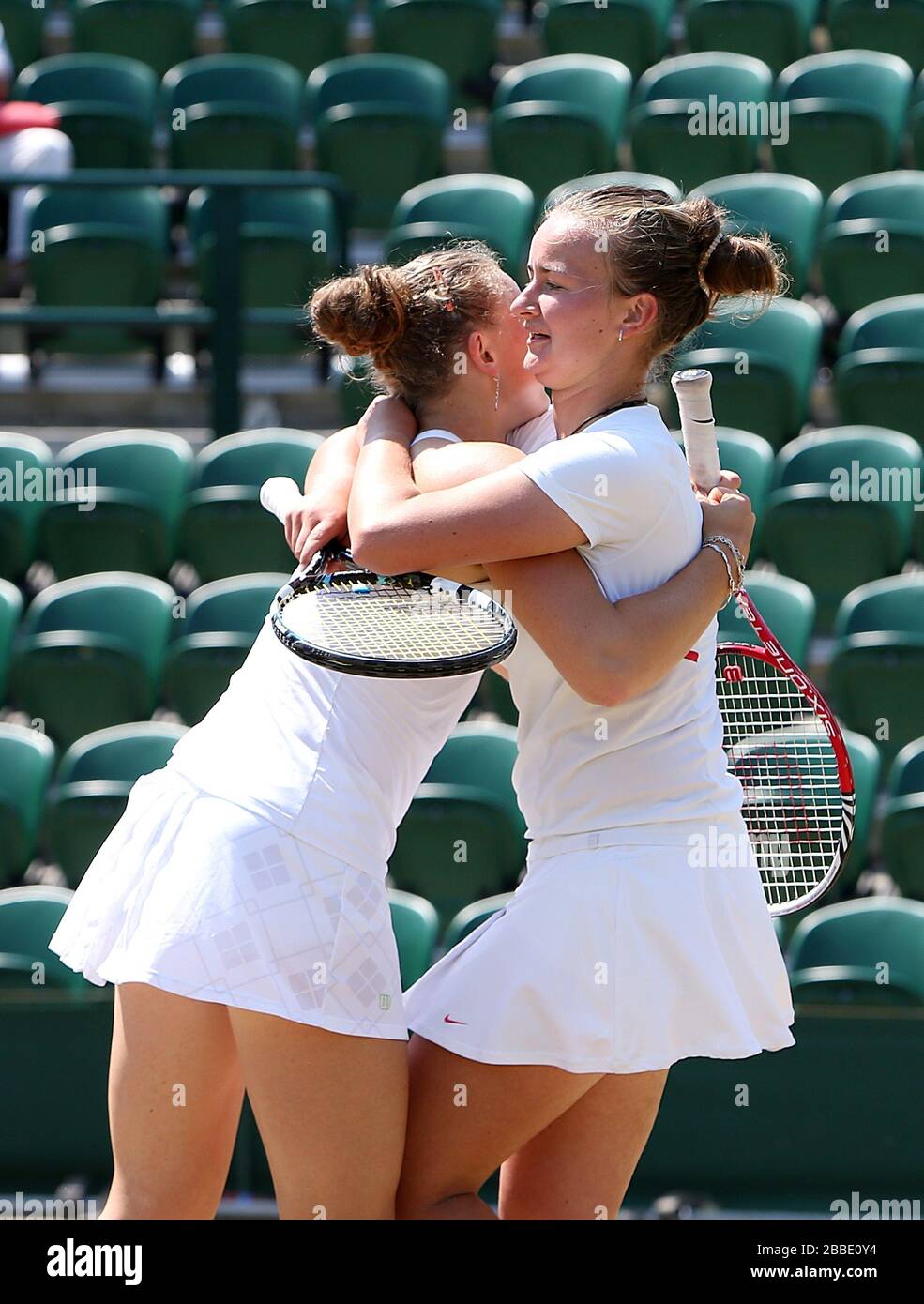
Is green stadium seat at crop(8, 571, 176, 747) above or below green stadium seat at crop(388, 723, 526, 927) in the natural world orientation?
above

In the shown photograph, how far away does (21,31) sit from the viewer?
25.4 ft

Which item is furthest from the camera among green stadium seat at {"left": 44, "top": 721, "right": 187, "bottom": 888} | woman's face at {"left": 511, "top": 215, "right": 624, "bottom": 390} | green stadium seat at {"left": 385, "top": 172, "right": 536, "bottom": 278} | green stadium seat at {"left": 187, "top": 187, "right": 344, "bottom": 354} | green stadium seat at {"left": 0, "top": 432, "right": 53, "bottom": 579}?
green stadium seat at {"left": 187, "top": 187, "right": 344, "bottom": 354}

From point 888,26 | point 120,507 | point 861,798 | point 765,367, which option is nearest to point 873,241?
point 765,367

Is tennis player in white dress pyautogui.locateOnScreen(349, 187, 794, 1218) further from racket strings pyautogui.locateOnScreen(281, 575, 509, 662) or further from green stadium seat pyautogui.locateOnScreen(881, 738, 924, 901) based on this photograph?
green stadium seat pyautogui.locateOnScreen(881, 738, 924, 901)

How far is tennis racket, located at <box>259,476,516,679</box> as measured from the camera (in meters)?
1.73

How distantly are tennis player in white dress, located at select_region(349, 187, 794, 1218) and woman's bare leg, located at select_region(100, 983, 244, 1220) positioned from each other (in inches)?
8.4

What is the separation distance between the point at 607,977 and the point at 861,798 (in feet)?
8.07

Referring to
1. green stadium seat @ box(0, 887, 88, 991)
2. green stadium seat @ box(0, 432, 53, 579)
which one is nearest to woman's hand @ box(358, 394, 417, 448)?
green stadium seat @ box(0, 887, 88, 991)

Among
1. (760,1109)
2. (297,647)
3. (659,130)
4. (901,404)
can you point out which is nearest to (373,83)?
(659,130)

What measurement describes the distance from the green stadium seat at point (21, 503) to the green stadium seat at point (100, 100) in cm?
181

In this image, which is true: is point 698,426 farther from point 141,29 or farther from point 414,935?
point 141,29

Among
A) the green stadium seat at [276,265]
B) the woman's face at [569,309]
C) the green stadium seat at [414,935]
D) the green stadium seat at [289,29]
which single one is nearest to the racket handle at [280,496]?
the woman's face at [569,309]
